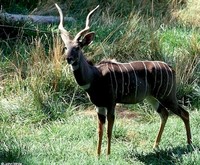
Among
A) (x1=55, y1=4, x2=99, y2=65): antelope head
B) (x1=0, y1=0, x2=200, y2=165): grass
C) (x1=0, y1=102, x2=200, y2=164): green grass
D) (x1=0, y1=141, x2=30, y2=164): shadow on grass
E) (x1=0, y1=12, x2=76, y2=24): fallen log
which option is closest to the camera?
(x1=55, y1=4, x2=99, y2=65): antelope head

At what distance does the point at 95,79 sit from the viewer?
5836mm

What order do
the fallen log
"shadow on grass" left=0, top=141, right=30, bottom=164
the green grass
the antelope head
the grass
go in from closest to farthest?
1. the antelope head
2. "shadow on grass" left=0, top=141, right=30, bottom=164
3. the green grass
4. the grass
5. the fallen log

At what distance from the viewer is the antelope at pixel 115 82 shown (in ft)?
18.6

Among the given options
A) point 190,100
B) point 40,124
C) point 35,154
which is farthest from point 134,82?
point 190,100

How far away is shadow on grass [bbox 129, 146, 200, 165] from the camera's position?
5.80m

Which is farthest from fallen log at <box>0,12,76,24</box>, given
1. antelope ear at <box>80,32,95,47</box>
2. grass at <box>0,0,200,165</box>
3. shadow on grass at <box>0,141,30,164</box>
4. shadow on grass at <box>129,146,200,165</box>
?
shadow on grass at <box>129,146,200,165</box>

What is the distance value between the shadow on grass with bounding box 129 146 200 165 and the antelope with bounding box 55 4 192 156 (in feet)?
0.81

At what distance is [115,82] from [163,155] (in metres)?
0.89

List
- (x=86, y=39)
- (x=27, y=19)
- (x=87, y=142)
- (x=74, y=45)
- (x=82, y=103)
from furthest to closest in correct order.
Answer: (x=27, y=19), (x=82, y=103), (x=87, y=142), (x=86, y=39), (x=74, y=45)

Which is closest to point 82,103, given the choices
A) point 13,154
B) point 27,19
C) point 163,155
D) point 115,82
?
point 115,82

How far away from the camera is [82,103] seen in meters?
8.01

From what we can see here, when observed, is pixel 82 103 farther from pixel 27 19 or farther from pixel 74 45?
pixel 27 19

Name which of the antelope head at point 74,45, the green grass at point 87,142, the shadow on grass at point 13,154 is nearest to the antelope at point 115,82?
the antelope head at point 74,45

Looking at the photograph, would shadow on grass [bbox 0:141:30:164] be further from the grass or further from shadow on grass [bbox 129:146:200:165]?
shadow on grass [bbox 129:146:200:165]
